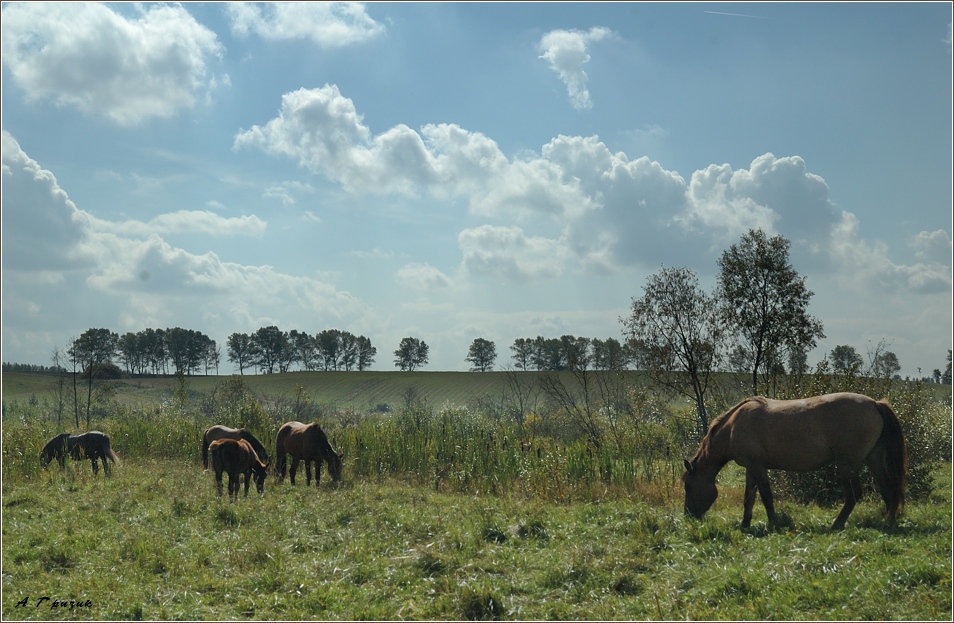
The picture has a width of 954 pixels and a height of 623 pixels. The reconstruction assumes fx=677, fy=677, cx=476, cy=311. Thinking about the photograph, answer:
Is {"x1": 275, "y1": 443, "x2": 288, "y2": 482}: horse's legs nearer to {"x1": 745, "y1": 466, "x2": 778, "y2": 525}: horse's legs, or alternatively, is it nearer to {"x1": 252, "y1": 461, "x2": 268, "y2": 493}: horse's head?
{"x1": 252, "y1": 461, "x2": 268, "y2": 493}: horse's head

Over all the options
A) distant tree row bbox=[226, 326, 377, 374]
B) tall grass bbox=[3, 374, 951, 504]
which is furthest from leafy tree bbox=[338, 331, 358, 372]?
tall grass bbox=[3, 374, 951, 504]

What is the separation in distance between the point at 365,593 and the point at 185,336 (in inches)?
4273

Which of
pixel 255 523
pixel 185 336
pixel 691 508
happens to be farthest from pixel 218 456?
pixel 185 336

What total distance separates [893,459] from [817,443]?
36.2 inches

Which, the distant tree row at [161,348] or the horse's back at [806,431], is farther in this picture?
the distant tree row at [161,348]


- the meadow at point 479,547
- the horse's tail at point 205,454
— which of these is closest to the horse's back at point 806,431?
the meadow at point 479,547

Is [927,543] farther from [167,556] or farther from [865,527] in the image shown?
[167,556]

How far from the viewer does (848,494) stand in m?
9.05

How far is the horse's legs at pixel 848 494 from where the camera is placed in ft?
29.0

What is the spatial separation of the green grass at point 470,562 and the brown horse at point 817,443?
0.49 metres

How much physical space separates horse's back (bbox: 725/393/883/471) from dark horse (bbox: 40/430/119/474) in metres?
15.2

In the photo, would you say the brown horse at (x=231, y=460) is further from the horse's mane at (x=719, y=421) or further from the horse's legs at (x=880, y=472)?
the horse's legs at (x=880, y=472)

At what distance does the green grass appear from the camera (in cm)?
657

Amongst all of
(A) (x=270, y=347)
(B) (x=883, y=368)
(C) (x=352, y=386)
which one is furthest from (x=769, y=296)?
(A) (x=270, y=347)
